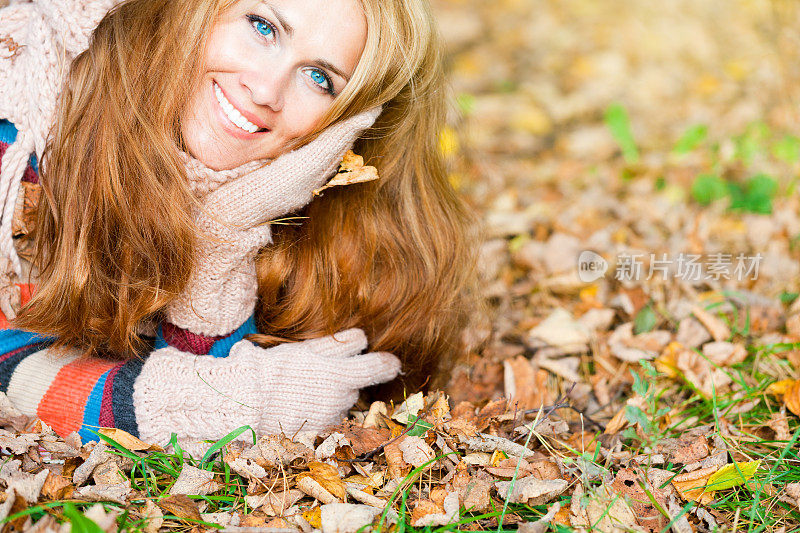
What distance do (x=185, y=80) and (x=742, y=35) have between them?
4417 mm

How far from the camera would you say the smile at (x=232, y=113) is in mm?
1967

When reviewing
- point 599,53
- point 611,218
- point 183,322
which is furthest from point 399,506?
point 599,53

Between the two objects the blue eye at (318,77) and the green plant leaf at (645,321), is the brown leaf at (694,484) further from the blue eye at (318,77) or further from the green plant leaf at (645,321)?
the blue eye at (318,77)

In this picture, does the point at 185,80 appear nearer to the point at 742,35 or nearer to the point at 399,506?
the point at 399,506

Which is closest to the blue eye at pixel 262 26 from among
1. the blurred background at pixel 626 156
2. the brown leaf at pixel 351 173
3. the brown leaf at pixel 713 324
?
the brown leaf at pixel 351 173

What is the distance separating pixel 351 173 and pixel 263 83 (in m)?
0.39

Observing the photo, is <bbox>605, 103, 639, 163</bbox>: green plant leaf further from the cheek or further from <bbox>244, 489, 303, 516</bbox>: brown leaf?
<bbox>244, 489, 303, 516</bbox>: brown leaf

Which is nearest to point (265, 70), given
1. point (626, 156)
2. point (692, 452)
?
point (692, 452)

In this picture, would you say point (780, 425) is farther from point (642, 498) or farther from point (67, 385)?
point (67, 385)

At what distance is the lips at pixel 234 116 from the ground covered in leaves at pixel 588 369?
860 mm

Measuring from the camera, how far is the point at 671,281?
2861 millimetres

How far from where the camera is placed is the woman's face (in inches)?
75.7

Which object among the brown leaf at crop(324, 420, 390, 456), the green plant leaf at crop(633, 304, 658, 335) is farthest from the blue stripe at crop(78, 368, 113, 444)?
the green plant leaf at crop(633, 304, 658, 335)

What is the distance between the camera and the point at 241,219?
1995 millimetres
